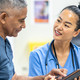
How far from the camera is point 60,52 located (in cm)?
149

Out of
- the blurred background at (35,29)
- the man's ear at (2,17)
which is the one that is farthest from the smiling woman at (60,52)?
the blurred background at (35,29)

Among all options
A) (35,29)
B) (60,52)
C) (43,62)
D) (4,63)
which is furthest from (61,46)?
(35,29)

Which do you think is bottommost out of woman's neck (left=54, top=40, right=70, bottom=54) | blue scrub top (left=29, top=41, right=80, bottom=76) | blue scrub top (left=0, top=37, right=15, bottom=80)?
blue scrub top (left=29, top=41, right=80, bottom=76)

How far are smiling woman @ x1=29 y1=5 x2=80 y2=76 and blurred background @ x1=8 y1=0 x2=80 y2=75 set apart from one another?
2.88ft

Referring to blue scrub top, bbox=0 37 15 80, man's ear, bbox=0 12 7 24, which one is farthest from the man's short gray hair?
blue scrub top, bbox=0 37 15 80

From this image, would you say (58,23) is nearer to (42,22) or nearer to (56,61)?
(56,61)

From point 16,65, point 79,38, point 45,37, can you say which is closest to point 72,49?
point 79,38

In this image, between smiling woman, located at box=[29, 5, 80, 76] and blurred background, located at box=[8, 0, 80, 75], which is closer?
smiling woman, located at box=[29, 5, 80, 76]

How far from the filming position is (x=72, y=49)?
152cm

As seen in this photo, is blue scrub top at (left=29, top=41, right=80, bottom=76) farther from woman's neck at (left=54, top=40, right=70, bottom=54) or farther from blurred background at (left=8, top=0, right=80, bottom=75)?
blurred background at (left=8, top=0, right=80, bottom=75)

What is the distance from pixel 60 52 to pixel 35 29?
952 mm

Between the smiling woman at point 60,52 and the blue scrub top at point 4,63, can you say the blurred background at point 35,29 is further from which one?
the blue scrub top at point 4,63

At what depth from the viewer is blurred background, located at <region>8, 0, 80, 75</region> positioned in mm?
2342

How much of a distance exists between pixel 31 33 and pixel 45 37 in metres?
0.18
